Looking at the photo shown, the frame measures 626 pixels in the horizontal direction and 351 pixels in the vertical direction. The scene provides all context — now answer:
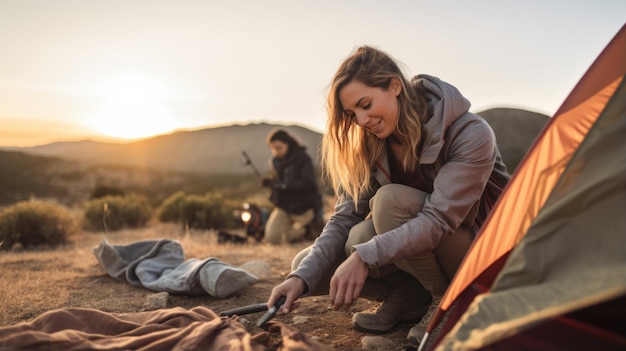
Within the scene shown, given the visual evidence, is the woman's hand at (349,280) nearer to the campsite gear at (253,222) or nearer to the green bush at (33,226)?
the campsite gear at (253,222)

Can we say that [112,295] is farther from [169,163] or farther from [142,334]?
[169,163]

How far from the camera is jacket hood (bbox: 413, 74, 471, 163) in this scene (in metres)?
2.48

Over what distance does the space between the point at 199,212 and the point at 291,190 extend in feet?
7.89

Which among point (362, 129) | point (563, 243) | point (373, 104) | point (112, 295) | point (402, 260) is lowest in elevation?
point (112, 295)

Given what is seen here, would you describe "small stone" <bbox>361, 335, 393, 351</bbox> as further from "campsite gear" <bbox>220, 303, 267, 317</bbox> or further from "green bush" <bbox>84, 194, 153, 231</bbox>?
"green bush" <bbox>84, 194, 153, 231</bbox>

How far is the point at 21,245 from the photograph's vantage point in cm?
660

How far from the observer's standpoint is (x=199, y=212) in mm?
9266

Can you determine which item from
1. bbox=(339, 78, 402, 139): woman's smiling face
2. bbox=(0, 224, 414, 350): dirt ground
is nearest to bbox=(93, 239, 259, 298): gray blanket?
bbox=(0, 224, 414, 350): dirt ground

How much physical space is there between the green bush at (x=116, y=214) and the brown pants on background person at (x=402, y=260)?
7.10m

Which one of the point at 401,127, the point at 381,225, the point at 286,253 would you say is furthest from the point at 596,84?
the point at 286,253

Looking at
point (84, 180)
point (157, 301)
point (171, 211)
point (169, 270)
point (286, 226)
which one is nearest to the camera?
point (157, 301)

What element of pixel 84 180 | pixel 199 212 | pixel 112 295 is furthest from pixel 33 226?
pixel 84 180

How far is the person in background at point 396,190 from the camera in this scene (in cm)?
231

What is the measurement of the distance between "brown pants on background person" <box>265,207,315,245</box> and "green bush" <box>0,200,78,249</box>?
305 centimetres
